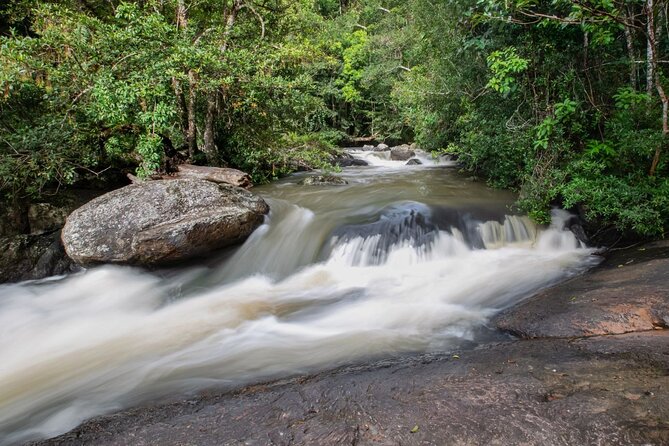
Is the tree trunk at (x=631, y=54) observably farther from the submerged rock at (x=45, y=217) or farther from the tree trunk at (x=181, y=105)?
the submerged rock at (x=45, y=217)

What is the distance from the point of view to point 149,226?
5.75 metres

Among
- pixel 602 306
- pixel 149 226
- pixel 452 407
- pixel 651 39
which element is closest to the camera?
pixel 452 407

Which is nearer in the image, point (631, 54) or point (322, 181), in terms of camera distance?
point (631, 54)

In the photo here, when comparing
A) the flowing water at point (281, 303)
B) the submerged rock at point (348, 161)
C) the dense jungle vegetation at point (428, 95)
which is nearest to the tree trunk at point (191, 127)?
the dense jungle vegetation at point (428, 95)

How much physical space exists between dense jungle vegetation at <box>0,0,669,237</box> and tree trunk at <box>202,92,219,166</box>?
1.4 inches

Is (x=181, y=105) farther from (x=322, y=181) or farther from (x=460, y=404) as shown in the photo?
(x=460, y=404)

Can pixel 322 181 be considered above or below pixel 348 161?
below

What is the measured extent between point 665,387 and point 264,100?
8561 mm

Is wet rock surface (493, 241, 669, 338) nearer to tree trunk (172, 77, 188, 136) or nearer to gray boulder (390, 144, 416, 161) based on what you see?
tree trunk (172, 77, 188, 136)

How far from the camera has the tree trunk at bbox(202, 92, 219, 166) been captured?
30.7 ft

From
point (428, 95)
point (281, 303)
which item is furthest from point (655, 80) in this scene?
point (281, 303)

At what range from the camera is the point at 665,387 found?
2285mm

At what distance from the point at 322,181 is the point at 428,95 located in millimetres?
3391

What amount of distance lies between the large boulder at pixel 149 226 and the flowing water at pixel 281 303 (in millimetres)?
324
